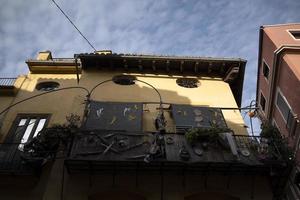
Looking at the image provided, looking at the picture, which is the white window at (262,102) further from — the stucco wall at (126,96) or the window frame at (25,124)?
the window frame at (25,124)

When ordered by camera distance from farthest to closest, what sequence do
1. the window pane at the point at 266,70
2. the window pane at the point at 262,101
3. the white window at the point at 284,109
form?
the window pane at the point at 262,101, the window pane at the point at 266,70, the white window at the point at 284,109

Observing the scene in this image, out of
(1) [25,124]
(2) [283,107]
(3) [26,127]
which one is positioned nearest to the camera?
(3) [26,127]

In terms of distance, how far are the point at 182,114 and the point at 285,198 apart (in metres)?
4.97

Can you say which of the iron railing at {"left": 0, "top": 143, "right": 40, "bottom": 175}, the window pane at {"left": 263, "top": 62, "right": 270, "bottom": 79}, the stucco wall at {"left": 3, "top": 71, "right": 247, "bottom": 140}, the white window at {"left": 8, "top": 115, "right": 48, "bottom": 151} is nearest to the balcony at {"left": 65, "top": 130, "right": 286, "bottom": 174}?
the iron railing at {"left": 0, "top": 143, "right": 40, "bottom": 175}

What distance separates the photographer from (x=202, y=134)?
12.5 meters

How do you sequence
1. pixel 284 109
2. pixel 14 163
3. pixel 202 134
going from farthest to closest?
pixel 284 109
pixel 202 134
pixel 14 163

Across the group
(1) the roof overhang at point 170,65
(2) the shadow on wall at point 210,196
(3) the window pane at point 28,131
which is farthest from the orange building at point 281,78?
(3) the window pane at point 28,131

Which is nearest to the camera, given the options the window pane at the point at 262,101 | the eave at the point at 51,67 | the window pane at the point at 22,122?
the window pane at the point at 22,122

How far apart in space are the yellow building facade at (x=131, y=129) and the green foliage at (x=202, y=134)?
50 millimetres

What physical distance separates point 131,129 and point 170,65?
5639 millimetres

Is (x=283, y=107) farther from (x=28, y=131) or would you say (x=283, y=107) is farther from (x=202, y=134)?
(x=28, y=131)

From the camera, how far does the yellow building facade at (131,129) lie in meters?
11.4

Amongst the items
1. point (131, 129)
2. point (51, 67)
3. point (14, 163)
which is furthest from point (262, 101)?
point (14, 163)

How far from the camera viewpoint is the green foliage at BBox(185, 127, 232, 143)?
12.3 m
